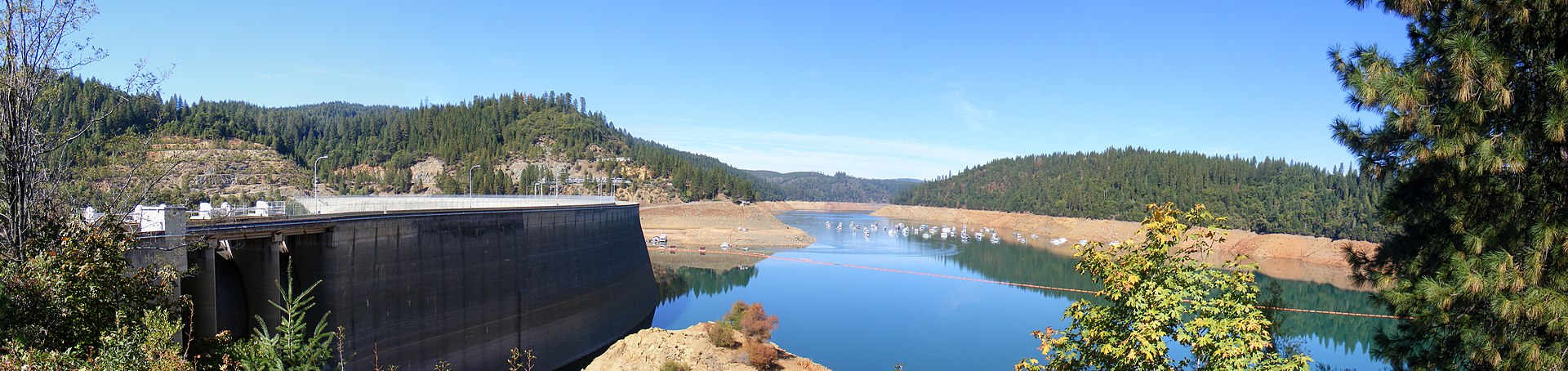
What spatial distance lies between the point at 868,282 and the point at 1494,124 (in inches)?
2300

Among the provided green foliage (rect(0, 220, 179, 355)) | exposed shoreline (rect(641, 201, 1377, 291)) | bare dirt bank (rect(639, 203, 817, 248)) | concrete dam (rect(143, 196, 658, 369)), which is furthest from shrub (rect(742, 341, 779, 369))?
bare dirt bank (rect(639, 203, 817, 248))

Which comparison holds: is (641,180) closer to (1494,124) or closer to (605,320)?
(605,320)

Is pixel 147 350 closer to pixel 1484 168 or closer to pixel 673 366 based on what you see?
pixel 1484 168

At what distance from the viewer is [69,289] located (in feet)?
30.7

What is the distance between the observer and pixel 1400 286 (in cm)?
1404

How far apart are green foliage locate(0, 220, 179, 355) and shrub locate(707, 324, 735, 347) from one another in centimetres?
2348

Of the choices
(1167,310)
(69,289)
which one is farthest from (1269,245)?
(69,289)

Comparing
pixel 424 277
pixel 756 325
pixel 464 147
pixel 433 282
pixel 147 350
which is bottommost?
pixel 756 325

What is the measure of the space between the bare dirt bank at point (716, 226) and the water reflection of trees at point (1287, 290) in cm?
2585

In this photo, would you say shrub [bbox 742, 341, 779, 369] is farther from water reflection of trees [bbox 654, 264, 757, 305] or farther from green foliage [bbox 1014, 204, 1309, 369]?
water reflection of trees [bbox 654, 264, 757, 305]

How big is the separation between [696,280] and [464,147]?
300ft

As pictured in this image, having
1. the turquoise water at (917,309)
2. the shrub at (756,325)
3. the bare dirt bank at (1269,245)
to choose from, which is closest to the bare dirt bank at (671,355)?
the shrub at (756,325)

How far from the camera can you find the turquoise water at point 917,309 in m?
41.4

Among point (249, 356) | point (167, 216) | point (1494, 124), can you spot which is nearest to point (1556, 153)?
point (1494, 124)
